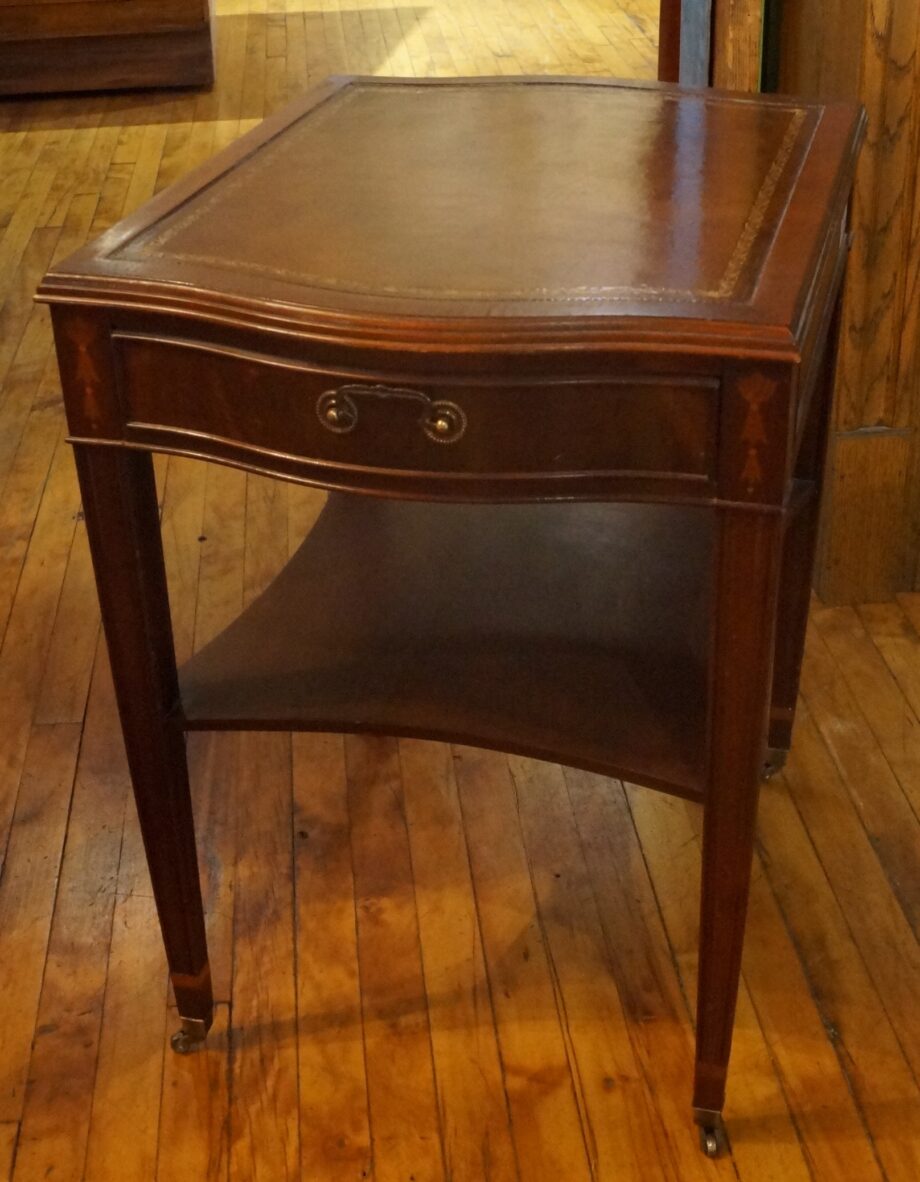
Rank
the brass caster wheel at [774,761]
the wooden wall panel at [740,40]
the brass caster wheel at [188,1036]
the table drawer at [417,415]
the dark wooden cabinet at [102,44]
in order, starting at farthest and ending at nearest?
the dark wooden cabinet at [102,44], the wooden wall panel at [740,40], the brass caster wheel at [774,761], the brass caster wheel at [188,1036], the table drawer at [417,415]

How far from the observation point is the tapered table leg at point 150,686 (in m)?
1.16

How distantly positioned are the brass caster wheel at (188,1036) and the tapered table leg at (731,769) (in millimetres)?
486

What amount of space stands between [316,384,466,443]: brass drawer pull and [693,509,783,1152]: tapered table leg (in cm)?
20

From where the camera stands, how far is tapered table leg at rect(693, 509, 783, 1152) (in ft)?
3.40

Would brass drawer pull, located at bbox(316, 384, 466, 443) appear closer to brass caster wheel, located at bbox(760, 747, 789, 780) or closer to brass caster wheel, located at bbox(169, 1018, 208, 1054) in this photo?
brass caster wheel, located at bbox(169, 1018, 208, 1054)

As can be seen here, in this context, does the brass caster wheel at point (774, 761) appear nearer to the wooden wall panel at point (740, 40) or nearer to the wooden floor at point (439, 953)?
the wooden floor at point (439, 953)

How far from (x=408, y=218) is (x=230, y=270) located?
18 centimetres

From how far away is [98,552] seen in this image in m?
1.18

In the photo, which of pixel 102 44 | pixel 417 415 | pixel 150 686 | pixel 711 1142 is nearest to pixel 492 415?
pixel 417 415

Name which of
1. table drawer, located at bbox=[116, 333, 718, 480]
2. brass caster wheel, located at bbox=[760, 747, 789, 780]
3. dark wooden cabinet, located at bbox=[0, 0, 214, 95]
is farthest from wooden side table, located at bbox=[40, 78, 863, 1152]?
dark wooden cabinet, located at bbox=[0, 0, 214, 95]

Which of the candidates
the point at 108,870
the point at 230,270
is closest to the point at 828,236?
the point at 230,270

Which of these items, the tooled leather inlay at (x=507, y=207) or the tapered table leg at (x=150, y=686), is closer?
the tooled leather inlay at (x=507, y=207)

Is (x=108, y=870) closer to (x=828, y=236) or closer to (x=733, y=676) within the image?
(x=733, y=676)

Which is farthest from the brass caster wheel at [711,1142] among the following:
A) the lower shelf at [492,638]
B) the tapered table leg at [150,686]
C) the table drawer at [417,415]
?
the table drawer at [417,415]
